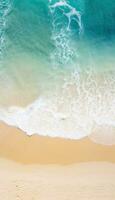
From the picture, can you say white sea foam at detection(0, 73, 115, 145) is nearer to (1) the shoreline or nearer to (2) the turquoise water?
(2) the turquoise water

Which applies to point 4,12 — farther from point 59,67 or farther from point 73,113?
point 73,113

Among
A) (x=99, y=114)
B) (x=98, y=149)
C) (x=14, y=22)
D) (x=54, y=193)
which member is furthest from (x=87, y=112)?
(x=14, y=22)

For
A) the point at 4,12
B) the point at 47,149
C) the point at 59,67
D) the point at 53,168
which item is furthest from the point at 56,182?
the point at 4,12

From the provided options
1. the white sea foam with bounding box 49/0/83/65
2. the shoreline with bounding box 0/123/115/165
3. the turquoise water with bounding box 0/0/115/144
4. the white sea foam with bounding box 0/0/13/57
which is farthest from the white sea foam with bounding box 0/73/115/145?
the white sea foam with bounding box 0/0/13/57

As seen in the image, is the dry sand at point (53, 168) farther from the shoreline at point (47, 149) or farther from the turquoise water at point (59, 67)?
the turquoise water at point (59, 67)

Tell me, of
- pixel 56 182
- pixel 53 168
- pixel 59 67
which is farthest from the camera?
pixel 59 67

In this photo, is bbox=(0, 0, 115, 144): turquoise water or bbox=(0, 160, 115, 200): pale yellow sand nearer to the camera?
bbox=(0, 160, 115, 200): pale yellow sand

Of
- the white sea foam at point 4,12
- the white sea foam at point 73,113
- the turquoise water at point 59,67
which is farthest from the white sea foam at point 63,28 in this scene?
the white sea foam at point 4,12
